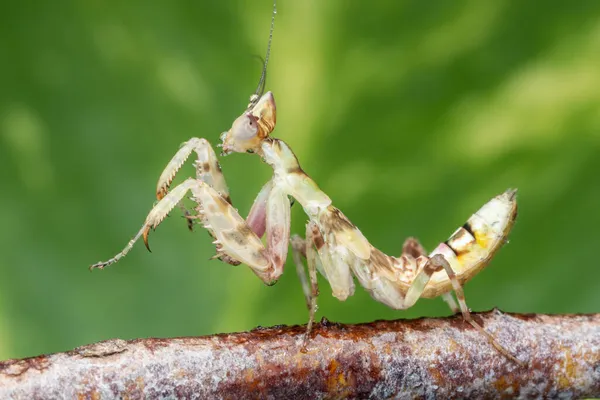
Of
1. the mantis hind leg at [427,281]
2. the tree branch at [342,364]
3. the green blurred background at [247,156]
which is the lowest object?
the tree branch at [342,364]

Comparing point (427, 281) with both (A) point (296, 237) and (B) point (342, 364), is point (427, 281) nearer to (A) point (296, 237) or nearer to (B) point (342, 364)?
(A) point (296, 237)

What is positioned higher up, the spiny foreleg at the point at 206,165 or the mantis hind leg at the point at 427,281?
the spiny foreleg at the point at 206,165

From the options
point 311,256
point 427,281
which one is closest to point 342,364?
point 311,256

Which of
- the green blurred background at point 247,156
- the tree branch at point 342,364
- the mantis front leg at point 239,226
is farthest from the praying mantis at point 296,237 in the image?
the green blurred background at point 247,156

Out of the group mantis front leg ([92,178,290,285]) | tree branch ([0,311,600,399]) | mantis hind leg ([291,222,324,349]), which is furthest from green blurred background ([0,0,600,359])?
tree branch ([0,311,600,399])

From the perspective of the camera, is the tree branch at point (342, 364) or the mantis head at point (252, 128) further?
the mantis head at point (252, 128)

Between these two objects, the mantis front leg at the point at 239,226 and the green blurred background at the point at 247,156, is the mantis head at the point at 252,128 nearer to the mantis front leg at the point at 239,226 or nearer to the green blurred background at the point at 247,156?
the mantis front leg at the point at 239,226

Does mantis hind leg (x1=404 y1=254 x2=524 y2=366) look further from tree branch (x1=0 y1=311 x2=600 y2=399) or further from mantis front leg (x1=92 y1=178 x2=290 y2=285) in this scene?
mantis front leg (x1=92 y1=178 x2=290 y2=285)

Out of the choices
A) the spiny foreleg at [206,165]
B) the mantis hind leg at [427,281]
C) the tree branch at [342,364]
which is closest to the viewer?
the tree branch at [342,364]
